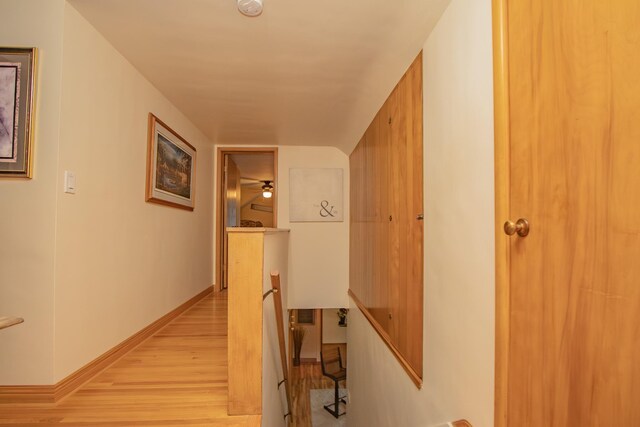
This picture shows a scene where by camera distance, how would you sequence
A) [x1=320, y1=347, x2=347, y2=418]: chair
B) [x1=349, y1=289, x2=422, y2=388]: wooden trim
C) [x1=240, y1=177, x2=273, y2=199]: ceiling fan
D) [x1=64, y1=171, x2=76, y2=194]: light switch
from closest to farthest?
1. [x1=64, y1=171, x2=76, y2=194]: light switch
2. [x1=349, y1=289, x2=422, y2=388]: wooden trim
3. [x1=320, y1=347, x2=347, y2=418]: chair
4. [x1=240, y1=177, x2=273, y2=199]: ceiling fan

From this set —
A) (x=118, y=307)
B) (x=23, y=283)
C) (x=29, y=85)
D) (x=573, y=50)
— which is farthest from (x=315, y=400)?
(x=573, y=50)

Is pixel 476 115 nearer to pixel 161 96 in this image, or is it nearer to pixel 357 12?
pixel 357 12

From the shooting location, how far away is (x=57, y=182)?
4.86ft

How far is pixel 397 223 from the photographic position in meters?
2.04

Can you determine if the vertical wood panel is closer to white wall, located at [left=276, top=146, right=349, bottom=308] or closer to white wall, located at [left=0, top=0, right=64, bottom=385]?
white wall, located at [left=0, top=0, right=64, bottom=385]

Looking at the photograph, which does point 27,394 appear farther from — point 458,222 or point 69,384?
point 458,222

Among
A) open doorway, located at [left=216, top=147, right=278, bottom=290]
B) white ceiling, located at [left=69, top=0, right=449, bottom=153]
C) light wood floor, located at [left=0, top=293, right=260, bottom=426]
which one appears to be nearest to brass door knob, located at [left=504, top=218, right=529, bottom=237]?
white ceiling, located at [left=69, top=0, right=449, bottom=153]

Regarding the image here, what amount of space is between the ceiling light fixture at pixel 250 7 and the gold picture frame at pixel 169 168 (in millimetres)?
1303

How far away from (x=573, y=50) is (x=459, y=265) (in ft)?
2.51

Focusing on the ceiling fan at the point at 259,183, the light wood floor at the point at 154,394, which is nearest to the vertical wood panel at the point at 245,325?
the light wood floor at the point at 154,394

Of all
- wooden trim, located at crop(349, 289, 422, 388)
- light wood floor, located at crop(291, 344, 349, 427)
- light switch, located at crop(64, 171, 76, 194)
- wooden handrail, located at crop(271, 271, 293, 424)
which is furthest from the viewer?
light wood floor, located at crop(291, 344, 349, 427)

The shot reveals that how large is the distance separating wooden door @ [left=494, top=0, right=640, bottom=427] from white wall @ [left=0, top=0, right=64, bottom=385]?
1.83m

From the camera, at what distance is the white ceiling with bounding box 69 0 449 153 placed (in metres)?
1.52

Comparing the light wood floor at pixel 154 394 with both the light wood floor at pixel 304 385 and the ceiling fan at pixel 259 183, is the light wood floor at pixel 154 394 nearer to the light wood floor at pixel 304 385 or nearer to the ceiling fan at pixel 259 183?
the light wood floor at pixel 304 385
